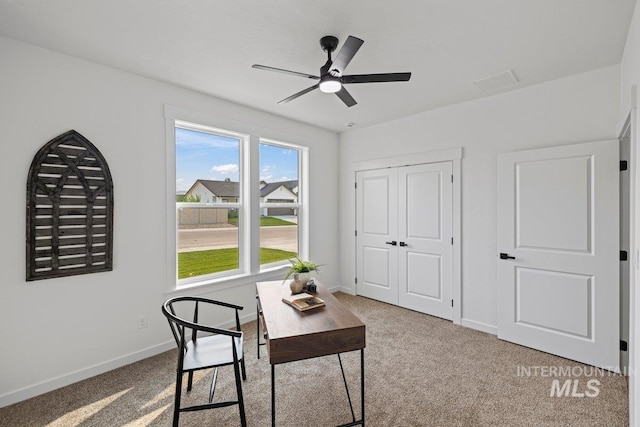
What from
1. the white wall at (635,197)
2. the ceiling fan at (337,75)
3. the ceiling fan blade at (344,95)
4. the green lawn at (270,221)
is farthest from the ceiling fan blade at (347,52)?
the green lawn at (270,221)

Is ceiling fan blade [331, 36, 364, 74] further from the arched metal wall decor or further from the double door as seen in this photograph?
the double door

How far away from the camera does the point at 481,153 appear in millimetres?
3492

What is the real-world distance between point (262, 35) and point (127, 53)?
3.89 feet

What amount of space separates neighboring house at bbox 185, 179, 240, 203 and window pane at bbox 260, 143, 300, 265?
43 centimetres

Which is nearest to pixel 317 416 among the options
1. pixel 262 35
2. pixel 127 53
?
pixel 262 35

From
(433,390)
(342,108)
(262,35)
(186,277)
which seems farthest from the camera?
(342,108)

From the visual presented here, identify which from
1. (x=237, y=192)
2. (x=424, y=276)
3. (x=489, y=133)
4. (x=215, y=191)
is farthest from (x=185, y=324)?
(x=489, y=133)

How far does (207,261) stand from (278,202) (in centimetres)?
129

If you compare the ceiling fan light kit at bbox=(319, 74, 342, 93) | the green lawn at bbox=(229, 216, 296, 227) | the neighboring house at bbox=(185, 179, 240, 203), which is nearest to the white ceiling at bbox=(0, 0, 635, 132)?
the ceiling fan light kit at bbox=(319, 74, 342, 93)

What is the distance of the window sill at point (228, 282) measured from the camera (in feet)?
10.5

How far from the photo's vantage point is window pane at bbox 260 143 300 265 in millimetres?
4152

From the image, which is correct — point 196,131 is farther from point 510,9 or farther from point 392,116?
point 510,9

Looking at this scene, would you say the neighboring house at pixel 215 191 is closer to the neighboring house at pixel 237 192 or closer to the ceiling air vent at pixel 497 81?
the neighboring house at pixel 237 192

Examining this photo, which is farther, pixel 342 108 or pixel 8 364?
pixel 342 108
